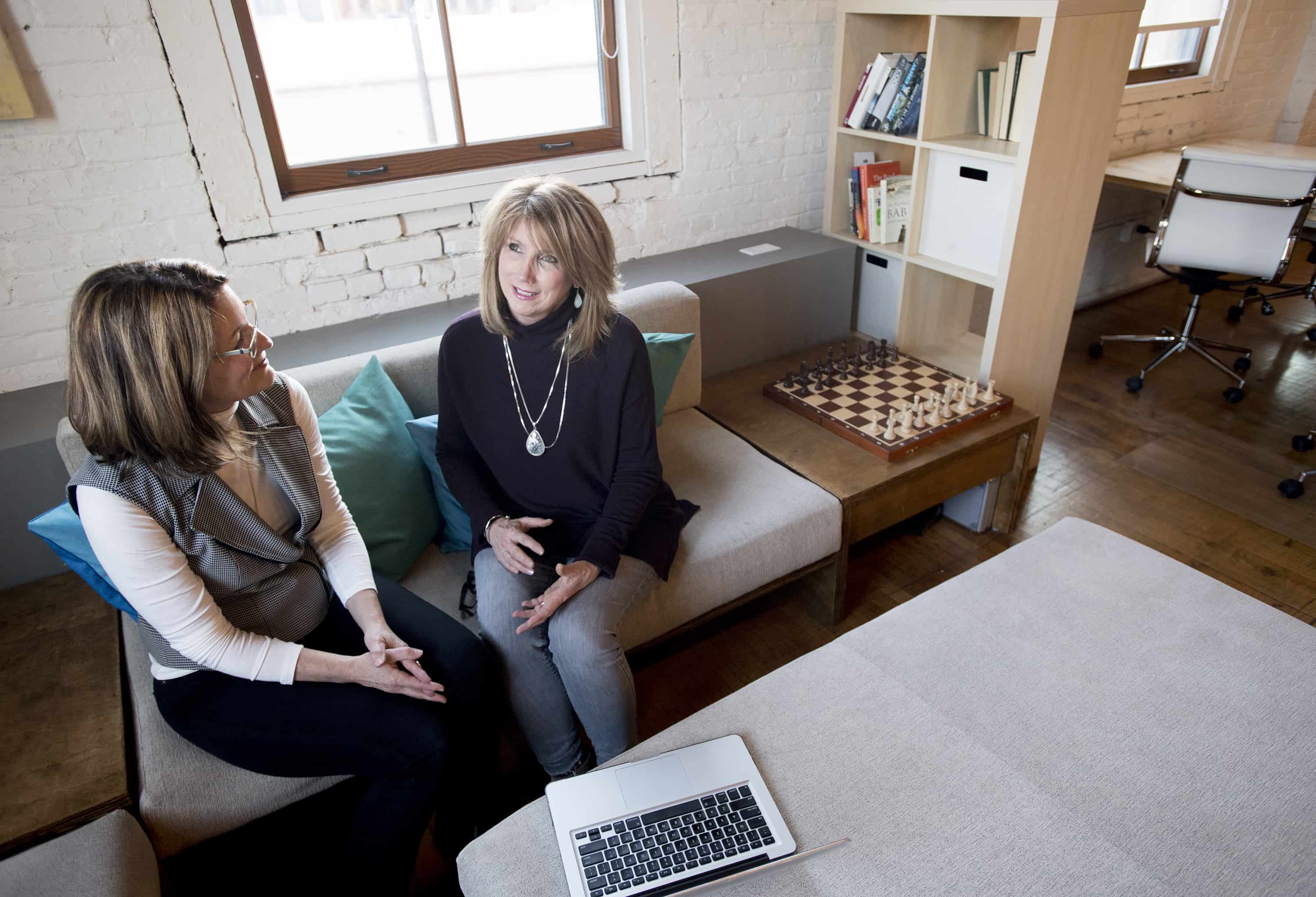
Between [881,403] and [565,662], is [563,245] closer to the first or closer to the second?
[565,662]

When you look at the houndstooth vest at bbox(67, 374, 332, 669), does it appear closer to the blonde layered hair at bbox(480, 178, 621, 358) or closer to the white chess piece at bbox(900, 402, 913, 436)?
the blonde layered hair at bbox(480, 178, 621, 358)

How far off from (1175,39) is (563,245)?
12.4 feet

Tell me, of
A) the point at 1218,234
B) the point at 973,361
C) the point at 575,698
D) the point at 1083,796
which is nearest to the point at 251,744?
the point at 575,698

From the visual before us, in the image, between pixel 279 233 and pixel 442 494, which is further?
pixel 279 233

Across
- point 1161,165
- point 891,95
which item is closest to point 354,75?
point 891,95

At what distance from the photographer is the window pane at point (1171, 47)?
369 cm

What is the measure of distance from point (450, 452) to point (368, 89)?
114cm

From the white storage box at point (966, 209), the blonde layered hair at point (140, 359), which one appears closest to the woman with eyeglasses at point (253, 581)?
the blonde layered hair at point (140, 359)

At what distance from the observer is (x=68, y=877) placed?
3.84ft

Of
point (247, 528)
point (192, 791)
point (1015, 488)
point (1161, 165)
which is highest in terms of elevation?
point (1161, 165)

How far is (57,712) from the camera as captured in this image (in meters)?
1.47

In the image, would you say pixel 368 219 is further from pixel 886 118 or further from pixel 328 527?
pixel 886 118

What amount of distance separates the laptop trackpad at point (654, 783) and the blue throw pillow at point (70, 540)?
33.5 inches

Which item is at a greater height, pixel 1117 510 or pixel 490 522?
pixel 490 522
